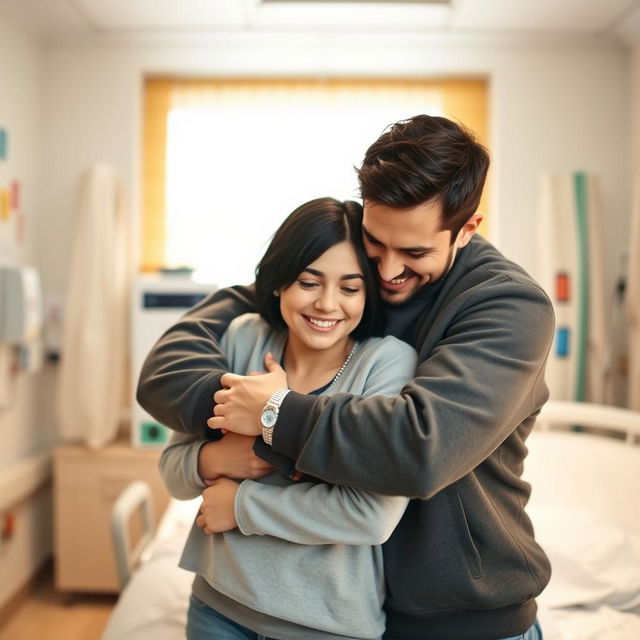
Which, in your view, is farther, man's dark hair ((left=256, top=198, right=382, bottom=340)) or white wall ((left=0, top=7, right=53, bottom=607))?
white wall ((left=0, top=7, right=53, bottom=607))

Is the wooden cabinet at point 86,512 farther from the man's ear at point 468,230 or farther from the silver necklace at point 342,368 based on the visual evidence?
the man's ear at point 468,230

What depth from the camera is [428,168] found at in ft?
3.74

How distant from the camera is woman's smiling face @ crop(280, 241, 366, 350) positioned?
126 centimetres

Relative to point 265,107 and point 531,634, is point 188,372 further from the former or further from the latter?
point 265,107

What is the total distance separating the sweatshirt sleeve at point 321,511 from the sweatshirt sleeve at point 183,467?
137 mm

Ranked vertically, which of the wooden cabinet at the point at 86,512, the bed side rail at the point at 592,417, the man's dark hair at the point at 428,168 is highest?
the man's dark hair at the point at 428,168

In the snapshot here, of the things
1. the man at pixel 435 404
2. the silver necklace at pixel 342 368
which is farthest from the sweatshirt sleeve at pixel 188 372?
the silver necklace at pixel 342 368

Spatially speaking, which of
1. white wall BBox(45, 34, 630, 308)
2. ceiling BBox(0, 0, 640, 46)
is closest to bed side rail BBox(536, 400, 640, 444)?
white wall BBox(45, 34, 630, 308)

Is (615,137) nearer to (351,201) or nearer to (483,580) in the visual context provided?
(351,201)

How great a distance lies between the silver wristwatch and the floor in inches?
90.4

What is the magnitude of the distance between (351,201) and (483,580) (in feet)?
2.38

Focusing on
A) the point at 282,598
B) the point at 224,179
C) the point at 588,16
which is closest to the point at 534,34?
the point at 588,16

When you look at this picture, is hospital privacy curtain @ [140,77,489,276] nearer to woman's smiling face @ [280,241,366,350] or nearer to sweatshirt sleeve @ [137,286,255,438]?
sweatshirt sleeve @ [137,286,255,438]

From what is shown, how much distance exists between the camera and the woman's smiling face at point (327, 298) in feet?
4.13
